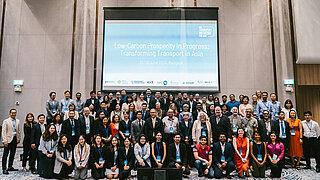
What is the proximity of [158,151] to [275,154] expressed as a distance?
2537mm

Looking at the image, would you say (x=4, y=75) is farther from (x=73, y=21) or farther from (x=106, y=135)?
(x=106, y=135)

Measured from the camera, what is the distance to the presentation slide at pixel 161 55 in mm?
9086

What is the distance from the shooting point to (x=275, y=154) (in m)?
5.64

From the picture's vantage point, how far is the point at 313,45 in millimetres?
8875

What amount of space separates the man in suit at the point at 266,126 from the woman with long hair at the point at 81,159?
3945mm

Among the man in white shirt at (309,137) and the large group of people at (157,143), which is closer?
the large group of people at (157,143)

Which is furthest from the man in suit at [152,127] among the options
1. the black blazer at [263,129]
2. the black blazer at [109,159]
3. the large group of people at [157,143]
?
the black blazer at [263,129]

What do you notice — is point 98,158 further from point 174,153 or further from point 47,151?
point 174,153

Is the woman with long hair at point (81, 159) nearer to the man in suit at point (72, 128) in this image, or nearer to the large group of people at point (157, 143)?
the large group of people at point (157, 143)

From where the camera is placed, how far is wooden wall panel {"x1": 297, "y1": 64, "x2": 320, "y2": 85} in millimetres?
9336

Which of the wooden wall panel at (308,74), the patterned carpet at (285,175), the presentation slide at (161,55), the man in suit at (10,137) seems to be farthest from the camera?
the wooden wall panel at (308,74)

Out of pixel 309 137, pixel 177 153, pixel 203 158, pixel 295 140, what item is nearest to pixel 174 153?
pixel 177 153

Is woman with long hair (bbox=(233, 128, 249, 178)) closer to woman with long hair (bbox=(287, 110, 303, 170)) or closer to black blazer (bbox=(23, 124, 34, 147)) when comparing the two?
woman with long hair (bbox=(287, 110, 303, 170))

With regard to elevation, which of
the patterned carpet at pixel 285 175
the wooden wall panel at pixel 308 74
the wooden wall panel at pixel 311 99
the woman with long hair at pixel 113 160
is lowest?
the patterned carpet at pixel 285 175
